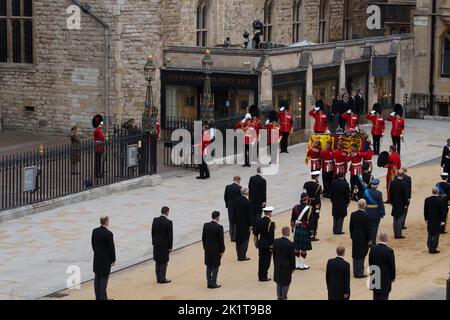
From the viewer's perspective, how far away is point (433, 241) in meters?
27.1

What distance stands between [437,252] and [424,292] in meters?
3.53

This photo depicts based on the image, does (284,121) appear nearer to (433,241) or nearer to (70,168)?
(70,168)

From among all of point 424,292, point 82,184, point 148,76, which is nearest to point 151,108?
point 148,76

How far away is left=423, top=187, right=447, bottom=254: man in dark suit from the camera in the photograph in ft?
88.7

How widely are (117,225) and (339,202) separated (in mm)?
5070

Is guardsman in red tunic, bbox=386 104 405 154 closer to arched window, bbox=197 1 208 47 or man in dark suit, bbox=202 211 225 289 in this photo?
arched window, bbox=197 1 208 47

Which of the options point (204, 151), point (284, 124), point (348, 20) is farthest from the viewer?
point (348, 20)

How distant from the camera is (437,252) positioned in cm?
2719

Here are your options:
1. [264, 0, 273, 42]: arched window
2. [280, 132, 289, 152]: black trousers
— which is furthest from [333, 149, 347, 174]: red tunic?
[264, 0, 273, 42]: arched window

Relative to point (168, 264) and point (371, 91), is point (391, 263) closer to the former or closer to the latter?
point (168, 264)

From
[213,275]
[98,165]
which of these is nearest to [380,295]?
[213,275]

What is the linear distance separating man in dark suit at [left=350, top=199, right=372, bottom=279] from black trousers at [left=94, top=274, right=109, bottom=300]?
516cm

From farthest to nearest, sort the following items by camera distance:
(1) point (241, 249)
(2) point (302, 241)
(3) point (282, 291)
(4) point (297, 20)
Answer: (4) point (297, 20), (1) point (241, 249), (2) point (302, 241), (3) point (282, 291)

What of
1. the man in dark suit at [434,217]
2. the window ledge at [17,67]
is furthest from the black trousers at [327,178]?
the window ledge at [17,67]
